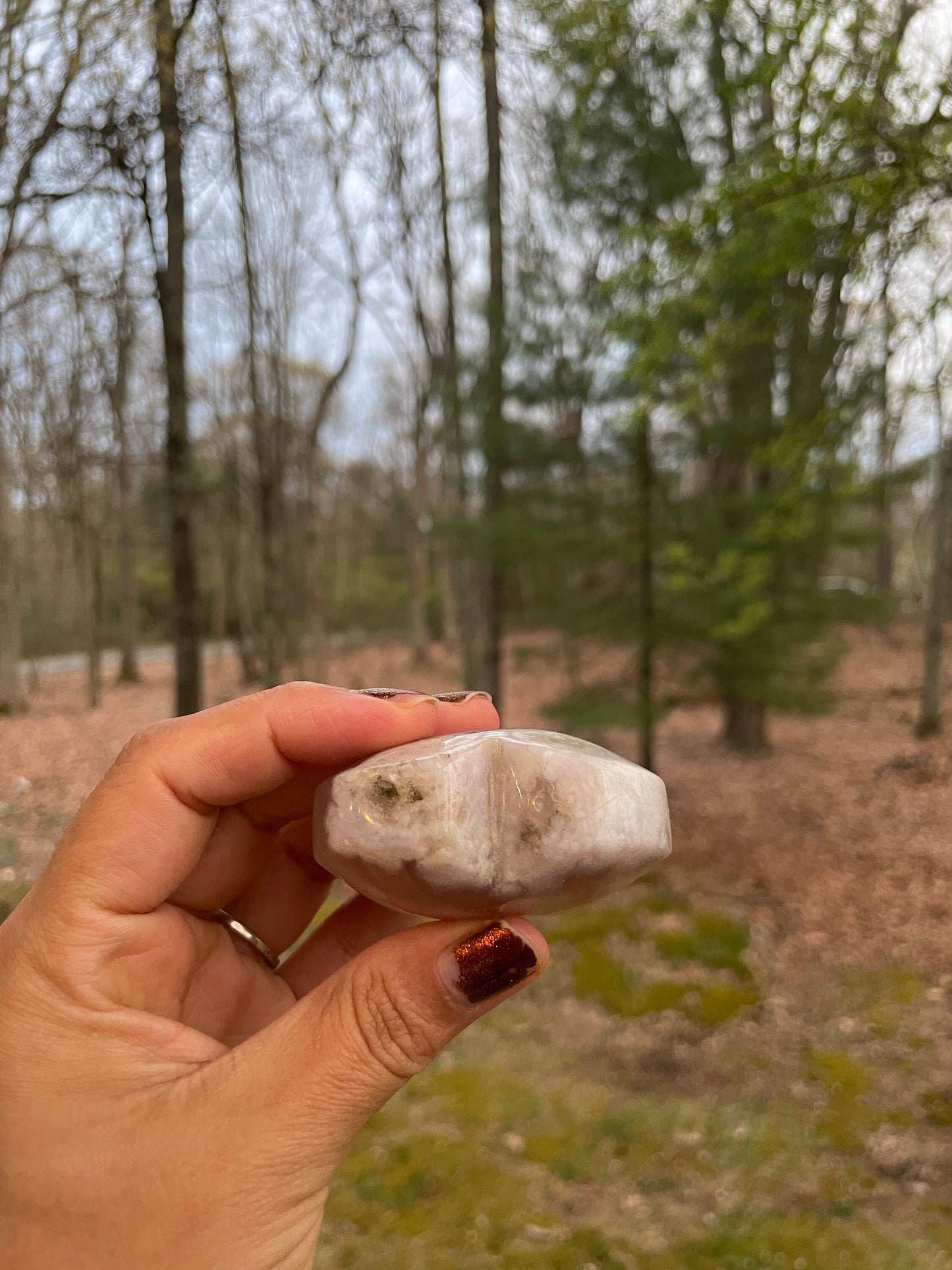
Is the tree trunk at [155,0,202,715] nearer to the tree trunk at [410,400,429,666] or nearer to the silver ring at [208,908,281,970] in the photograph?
the silver ring at [208,908,281,970]

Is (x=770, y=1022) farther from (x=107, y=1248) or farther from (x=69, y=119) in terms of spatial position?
(x=69, y=119)

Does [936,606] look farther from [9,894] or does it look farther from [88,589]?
[9,894]

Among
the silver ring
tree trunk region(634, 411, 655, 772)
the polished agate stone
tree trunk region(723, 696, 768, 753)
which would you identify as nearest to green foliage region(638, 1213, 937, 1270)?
the silver ring

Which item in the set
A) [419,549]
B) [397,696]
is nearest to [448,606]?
[419,549]

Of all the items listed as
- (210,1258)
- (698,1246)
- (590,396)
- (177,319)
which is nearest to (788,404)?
(590,396)

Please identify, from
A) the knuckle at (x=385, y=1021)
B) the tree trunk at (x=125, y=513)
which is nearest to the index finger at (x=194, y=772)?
the knuckle at (x=385, y=1021)

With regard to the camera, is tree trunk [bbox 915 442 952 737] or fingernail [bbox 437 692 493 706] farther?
tree trunk [bbox 915 442 952 737]
